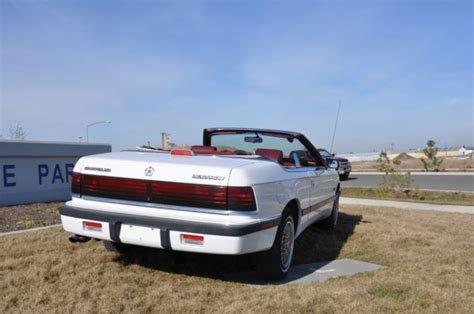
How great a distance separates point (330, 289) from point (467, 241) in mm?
3297

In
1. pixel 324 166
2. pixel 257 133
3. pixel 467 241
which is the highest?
pixel 257 133

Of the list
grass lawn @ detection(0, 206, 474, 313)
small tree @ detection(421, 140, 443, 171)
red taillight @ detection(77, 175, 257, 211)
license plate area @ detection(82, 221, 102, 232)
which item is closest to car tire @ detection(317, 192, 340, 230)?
grass lawn @ detection(0, 206, 474, 313)

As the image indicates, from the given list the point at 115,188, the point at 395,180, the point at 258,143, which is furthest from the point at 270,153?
the point at 395,180

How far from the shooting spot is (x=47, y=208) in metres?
8.02

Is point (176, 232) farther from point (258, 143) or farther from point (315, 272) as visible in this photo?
point (258, 143)

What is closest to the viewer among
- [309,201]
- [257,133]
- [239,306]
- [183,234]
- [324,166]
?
[239,306]

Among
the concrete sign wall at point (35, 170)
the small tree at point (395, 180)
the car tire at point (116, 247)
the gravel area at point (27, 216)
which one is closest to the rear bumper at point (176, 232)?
the car tire at point (116, 247)

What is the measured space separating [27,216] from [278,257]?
16.1 ft

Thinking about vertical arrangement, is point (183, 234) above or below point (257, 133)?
below

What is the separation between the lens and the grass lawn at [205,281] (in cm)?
344

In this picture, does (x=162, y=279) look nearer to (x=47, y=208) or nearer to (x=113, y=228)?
(x=113, y=228)

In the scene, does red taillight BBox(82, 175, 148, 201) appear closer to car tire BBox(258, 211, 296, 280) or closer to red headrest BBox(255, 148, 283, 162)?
car tire BBox(258, 211, 296, 280)

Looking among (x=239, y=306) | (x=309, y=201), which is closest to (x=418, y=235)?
(x=309, y=201)

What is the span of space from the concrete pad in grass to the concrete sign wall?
580 centimetres
